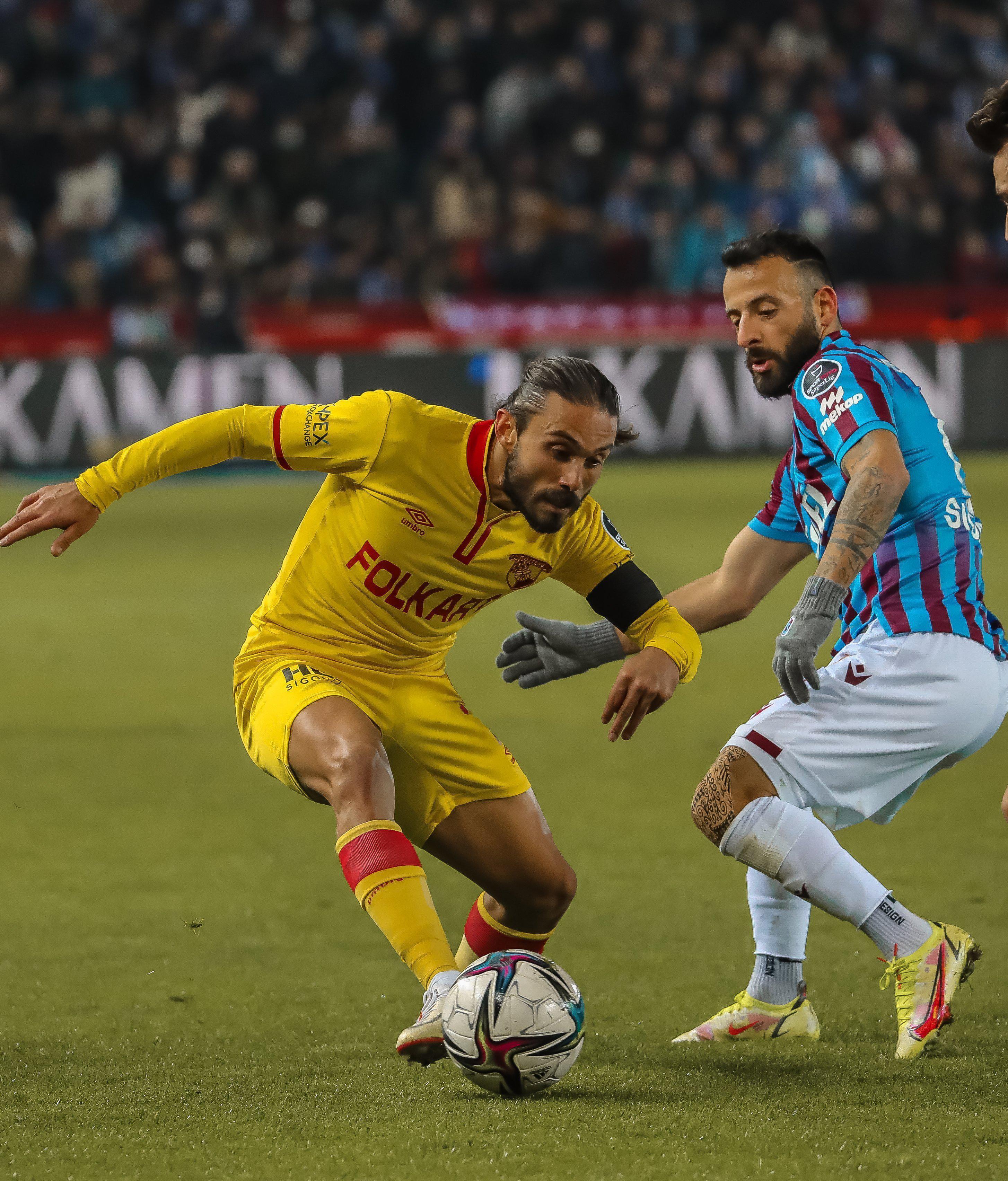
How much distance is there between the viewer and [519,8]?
66.6 ft

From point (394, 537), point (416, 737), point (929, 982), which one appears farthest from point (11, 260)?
point (929, 982)

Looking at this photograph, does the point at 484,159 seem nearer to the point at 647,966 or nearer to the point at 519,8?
the point at 519,8

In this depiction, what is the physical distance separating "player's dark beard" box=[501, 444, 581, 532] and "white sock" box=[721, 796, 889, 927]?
818mm

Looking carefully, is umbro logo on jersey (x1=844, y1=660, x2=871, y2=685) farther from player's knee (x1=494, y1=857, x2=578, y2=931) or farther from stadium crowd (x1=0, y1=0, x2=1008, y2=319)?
stadium crowd (x1=0, y1=0, x2=1008, y2=319)

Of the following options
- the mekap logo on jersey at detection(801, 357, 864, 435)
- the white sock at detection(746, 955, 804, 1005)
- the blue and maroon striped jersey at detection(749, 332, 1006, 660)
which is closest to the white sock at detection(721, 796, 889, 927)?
the white sock at detection(746, 955, 804, 1005)

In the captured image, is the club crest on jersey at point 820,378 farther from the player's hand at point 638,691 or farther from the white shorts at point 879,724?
the player's hand at point 638,691

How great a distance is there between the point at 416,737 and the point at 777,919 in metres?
1.02

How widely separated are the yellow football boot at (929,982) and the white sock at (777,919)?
0.33 metres

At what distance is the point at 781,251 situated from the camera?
414 cm

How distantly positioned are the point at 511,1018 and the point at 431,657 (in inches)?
51.8

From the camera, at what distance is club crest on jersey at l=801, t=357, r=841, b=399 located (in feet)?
12.7

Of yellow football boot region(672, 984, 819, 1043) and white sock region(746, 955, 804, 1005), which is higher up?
white sock region(746, 955, 804, 1005)

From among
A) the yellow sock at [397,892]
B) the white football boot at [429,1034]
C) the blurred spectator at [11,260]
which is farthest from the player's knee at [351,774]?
the blurred spectator at [11,260]

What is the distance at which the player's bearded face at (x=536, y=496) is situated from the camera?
154 inches
